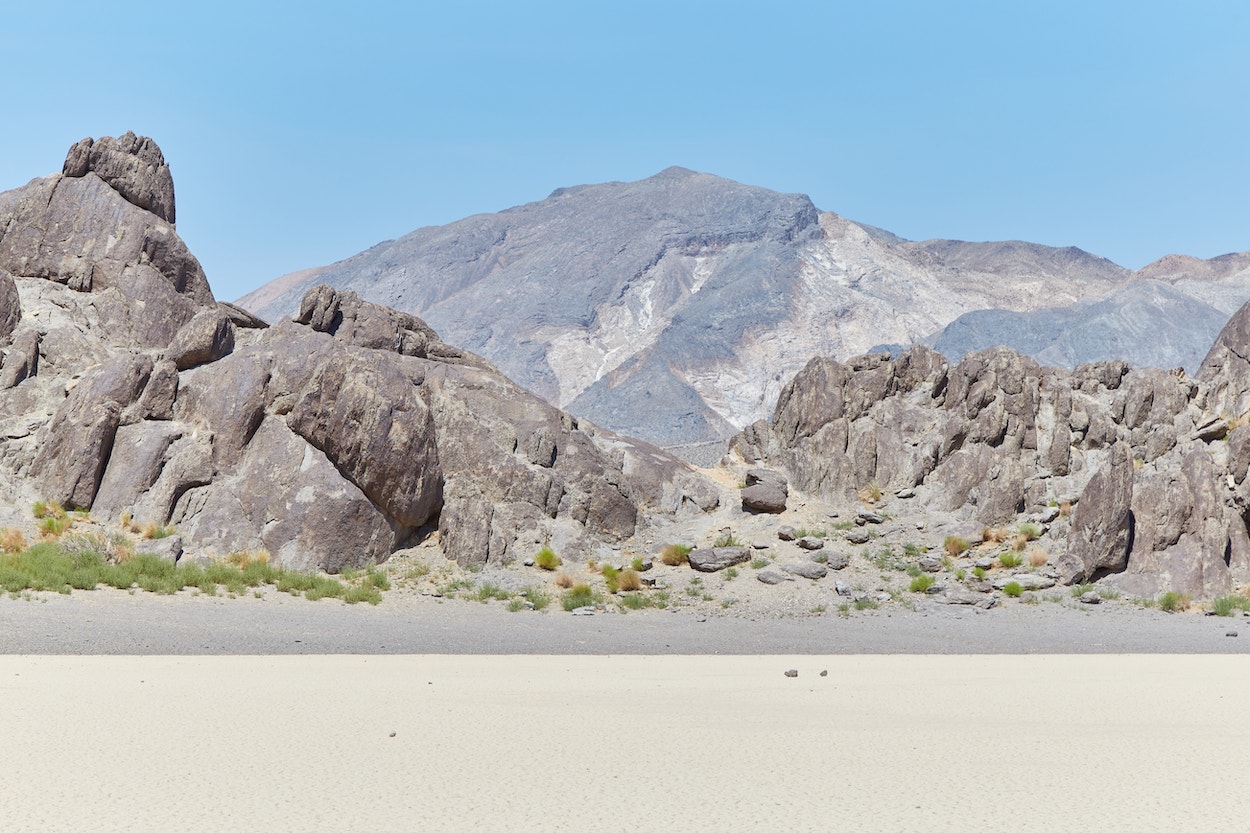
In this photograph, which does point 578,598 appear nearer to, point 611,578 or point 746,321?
point 611,578

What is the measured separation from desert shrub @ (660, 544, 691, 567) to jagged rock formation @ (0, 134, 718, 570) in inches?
60.9

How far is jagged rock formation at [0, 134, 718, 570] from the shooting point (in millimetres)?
22406

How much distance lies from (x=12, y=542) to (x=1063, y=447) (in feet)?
81.9

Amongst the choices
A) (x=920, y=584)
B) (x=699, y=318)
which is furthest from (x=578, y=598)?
(x=699, y=318)

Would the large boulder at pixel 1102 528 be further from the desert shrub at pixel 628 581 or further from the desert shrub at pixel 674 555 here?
the desert shrub at pixel 628 581

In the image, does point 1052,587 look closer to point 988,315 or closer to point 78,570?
point 78,570

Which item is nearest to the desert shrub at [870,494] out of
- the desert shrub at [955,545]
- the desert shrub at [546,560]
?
the desert shrub at [955,545]

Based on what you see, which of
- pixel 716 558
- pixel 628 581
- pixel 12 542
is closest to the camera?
pixel 12 542

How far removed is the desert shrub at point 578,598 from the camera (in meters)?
20.6

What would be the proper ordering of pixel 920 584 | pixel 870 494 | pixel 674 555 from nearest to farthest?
pixel 920 584 < pixel 674 555 < pixel 870 494
